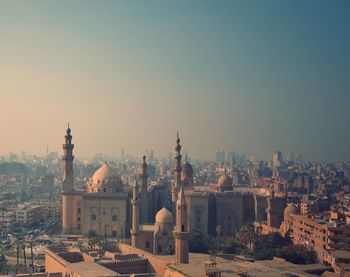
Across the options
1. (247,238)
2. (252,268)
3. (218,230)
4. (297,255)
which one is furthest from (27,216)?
(252,268)

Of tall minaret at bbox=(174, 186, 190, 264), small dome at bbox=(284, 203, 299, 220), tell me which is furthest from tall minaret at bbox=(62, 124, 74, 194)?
tall minaret at bbox=(174, 186, 190, 264)

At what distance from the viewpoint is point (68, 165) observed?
106 ft

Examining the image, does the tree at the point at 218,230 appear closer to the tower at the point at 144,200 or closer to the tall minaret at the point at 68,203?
the tower at the point at 144,200

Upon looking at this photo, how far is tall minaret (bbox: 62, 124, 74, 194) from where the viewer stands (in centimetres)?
3174

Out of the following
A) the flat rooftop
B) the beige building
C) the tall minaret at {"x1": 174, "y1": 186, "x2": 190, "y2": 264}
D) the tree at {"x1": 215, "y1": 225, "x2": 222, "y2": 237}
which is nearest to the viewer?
the flat rooftop

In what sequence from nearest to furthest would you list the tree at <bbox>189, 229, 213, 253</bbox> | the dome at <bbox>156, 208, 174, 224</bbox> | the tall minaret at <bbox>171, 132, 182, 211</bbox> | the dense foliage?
the dense foliage → the tree at <bbox>189, 229, 213, 253</bbox> → the dome at <bbox>156, 208, 174, 224</bbox> → the tall minaret at <bbox>171, 132, 182, 211</bbox>

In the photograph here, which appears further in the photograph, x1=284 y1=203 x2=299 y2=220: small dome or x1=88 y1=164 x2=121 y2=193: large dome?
x1=88 y1=164 x2=121 y2=193: large dome

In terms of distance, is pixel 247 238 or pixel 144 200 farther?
pixel 144 200

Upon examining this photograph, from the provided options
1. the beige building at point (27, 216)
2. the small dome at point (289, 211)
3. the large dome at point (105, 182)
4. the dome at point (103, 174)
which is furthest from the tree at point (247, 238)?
the beige building at point (27, 216)

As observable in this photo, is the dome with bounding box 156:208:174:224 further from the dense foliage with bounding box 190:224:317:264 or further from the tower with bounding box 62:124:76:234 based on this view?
the tower with bounding box 62:124:76:234

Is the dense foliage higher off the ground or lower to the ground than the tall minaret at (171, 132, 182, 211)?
lower

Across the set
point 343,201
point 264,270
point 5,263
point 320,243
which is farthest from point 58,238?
point 343,201

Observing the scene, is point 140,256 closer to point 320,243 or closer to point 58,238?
point 320,243

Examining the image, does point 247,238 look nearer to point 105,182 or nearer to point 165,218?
point 165,218
